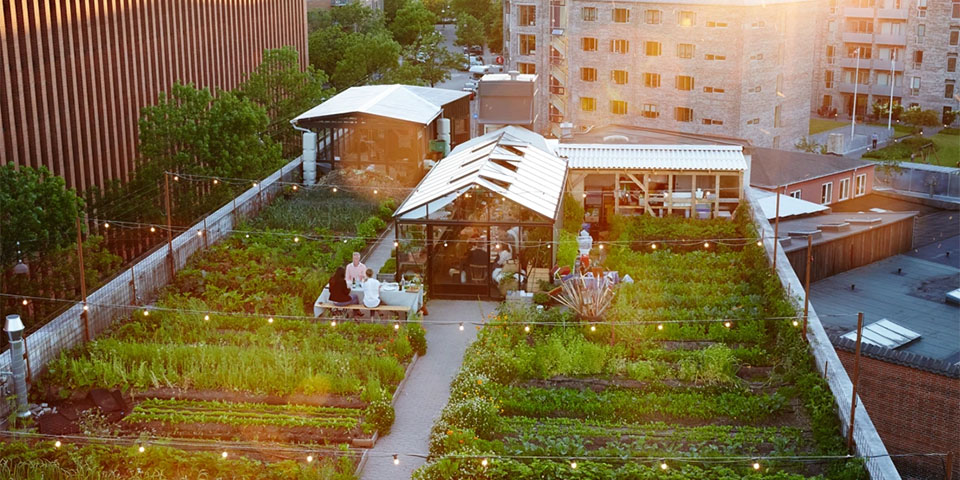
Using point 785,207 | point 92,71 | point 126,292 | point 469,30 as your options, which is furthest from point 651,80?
point 126,292

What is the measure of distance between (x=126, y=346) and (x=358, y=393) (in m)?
4.93

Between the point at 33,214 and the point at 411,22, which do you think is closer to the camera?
the point at 33,214

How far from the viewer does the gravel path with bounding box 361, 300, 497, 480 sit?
1836 centimetres

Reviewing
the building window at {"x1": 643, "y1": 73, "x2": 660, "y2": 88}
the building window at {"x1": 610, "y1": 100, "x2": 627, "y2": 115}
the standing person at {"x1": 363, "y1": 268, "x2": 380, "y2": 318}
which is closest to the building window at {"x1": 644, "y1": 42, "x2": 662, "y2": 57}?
the building window at {"x1": 643, "y1": 73, "x2": 660, "y2": 88}

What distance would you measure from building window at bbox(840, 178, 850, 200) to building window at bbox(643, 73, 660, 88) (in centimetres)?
1796

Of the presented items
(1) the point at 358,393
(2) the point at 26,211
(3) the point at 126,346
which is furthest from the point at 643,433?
(2) the point at 26,211

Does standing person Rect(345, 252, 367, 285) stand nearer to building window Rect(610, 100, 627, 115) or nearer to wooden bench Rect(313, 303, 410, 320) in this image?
wooden bench Rect(313, 303, 410, 320)

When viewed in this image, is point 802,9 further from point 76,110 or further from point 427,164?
point 76,110

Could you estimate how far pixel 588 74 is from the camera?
228ft

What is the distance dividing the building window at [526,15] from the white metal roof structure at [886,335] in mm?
44783

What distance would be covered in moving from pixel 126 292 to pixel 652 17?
4757cm

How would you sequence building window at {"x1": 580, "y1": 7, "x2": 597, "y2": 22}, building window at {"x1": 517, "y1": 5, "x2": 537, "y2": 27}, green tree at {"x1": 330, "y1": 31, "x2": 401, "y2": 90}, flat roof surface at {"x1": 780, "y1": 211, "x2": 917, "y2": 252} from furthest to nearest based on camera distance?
building window at {"x1": 517, "y1": 5, "x2": 537, "y2": 27} → building window at {"x1": 580, "y1": 7, "x2": 597, "y2": 22} → green tree at {"x1": 330, "y1": 31, "x2": 401, "y2": 90} → flat roof surface at {"x1": 780, "y1": 211, "x2": 917, "y2": 252}

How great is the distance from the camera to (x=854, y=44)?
85.1m

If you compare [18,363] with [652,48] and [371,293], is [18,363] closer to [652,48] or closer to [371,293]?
[371,293]
